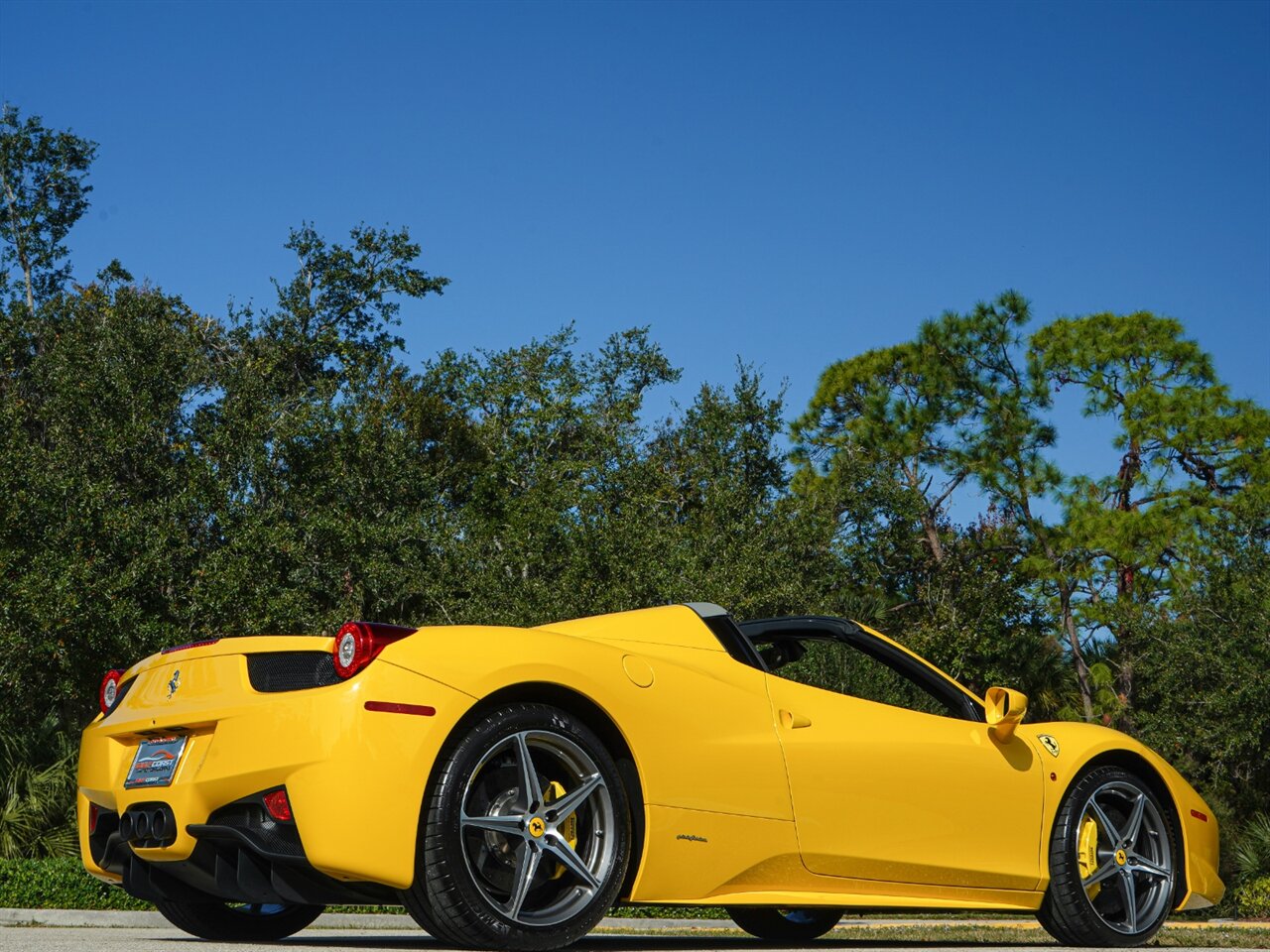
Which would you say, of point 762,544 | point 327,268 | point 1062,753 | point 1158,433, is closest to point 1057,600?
point 1158,433

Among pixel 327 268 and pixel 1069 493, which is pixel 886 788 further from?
pixel 327 268

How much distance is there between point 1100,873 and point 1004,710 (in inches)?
38.1

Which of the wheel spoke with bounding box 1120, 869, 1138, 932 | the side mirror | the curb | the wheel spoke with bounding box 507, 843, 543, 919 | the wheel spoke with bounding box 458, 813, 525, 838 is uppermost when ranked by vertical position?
the side mirror

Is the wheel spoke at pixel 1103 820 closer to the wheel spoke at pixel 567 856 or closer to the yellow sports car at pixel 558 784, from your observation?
the yellow sports car at pixel 558 784

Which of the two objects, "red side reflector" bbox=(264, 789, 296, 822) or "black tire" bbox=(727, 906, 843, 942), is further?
"black tire" bbox=(727, 906, 843, 942)

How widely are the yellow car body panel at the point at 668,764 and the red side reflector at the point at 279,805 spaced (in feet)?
0.17

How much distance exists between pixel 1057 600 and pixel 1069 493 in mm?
2734

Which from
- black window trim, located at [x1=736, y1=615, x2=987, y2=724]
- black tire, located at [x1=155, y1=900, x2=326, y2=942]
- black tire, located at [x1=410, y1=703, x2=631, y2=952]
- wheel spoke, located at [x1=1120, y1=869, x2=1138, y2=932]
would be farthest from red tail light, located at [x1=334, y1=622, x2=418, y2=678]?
wheel spoke, located at [x1=1120, y1=869, x2=1138, y2=932]

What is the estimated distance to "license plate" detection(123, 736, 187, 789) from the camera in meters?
4.76

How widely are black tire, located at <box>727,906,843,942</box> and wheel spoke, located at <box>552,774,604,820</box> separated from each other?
2497 millimetres

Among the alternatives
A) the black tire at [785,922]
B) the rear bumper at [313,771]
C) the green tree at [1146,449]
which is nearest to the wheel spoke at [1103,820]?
the black tire at [785,922]

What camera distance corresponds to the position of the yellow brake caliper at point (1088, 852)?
6379mm

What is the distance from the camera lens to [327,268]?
37031 mm

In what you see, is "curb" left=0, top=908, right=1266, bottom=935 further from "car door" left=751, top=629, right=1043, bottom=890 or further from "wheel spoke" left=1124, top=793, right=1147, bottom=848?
"car door" left=751, top=629, right=1043, bottom=890
